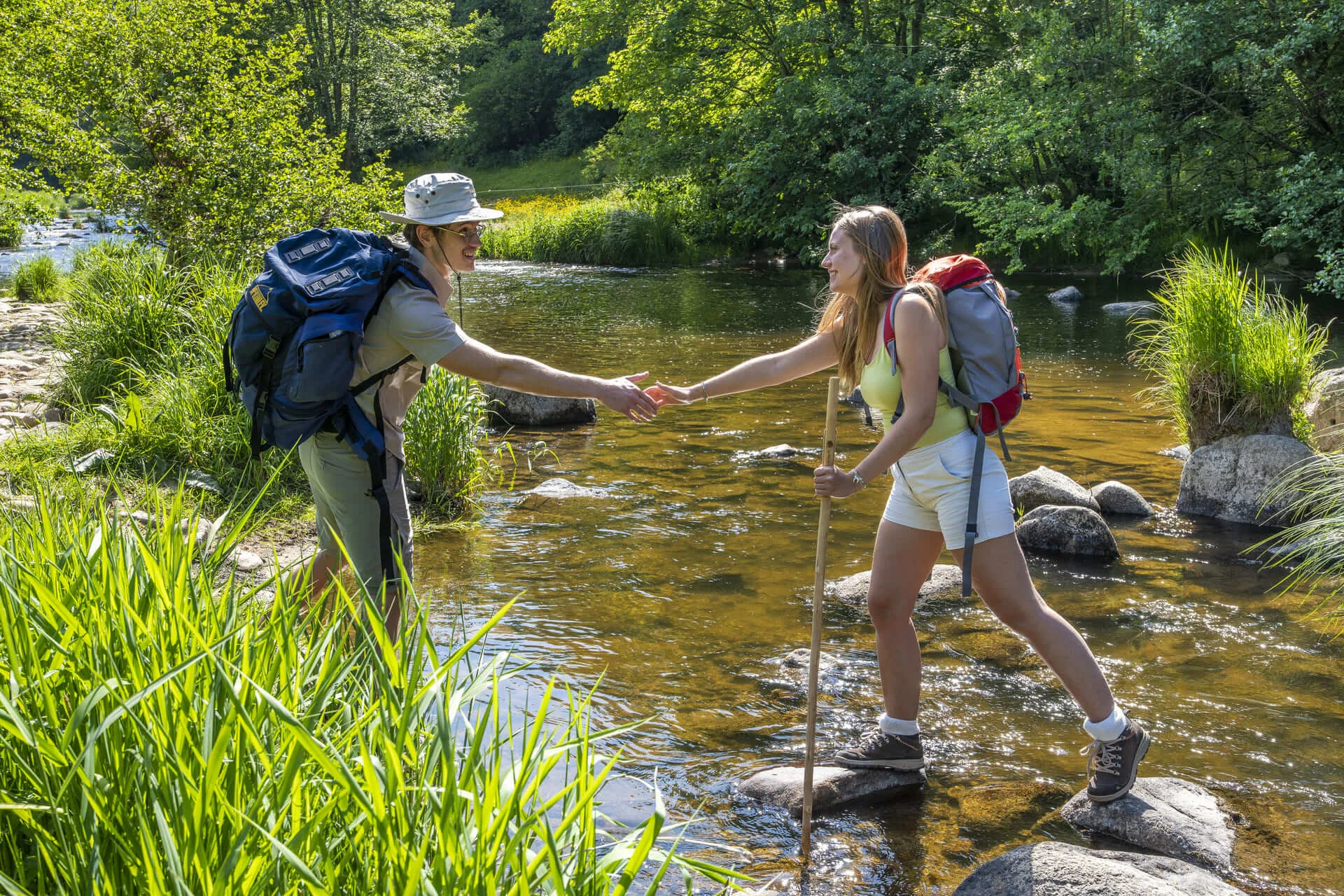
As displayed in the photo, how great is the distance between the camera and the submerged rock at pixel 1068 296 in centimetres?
1875

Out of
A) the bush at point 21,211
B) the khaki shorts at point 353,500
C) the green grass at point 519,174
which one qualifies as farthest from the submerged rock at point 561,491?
the green grass at point 519,174

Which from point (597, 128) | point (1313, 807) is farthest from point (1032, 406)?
point (597, 128)

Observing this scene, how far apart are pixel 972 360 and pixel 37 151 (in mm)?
11603

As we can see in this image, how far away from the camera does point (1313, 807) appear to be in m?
3.99

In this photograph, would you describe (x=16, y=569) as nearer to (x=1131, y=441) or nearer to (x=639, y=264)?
(x=1131, y=441)

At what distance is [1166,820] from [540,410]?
797 cm

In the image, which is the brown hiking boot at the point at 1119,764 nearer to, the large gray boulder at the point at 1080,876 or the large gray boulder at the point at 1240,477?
the large gray boulder at the point at 1080,876

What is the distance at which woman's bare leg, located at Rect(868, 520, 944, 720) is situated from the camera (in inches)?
152

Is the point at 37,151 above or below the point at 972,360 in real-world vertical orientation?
above

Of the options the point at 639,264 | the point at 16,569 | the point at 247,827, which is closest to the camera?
the point at 247,827

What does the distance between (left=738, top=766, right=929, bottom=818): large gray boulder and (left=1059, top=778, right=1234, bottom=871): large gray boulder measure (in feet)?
1.96

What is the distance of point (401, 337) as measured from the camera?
3.64 m

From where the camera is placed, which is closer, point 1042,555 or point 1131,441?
point 1042,555

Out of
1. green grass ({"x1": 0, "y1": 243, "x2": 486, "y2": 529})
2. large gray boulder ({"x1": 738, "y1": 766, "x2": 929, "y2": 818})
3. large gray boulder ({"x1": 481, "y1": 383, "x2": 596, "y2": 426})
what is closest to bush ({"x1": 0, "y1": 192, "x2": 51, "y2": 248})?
green grass ({"x1": 0, "y1": 243, "x2": 486, "y2": 529})
